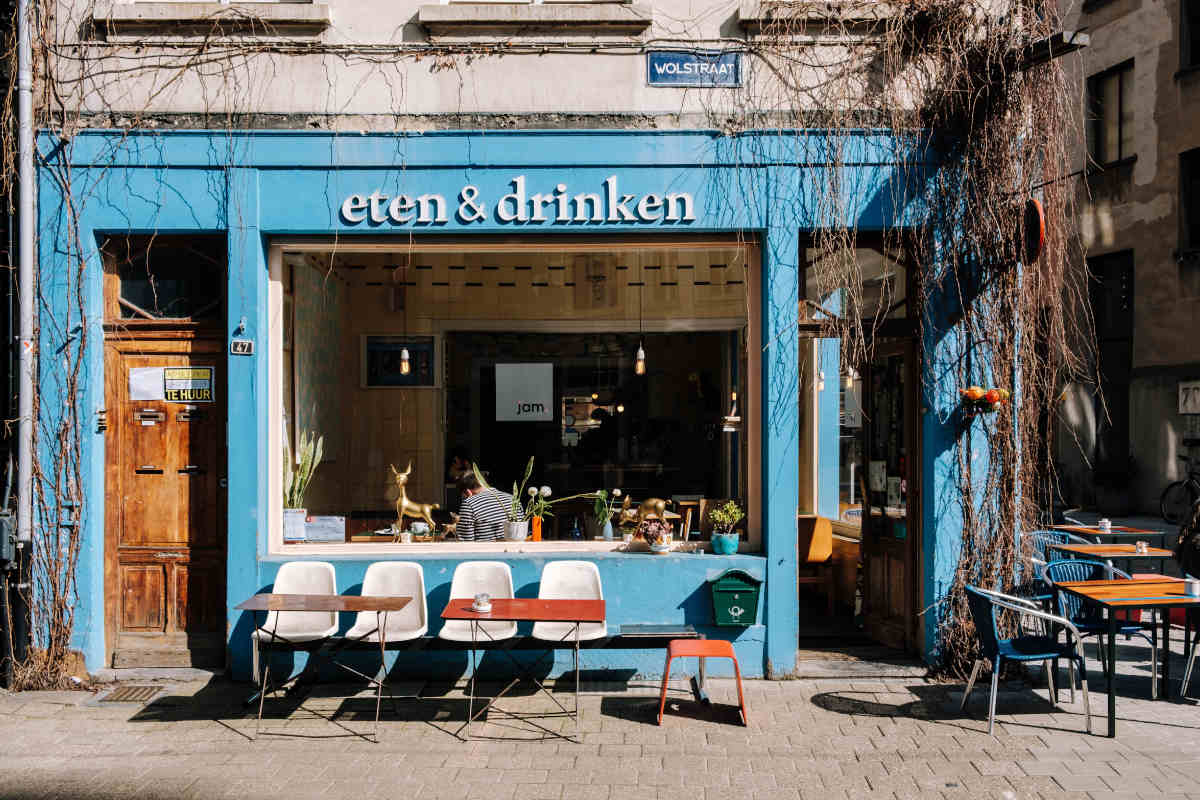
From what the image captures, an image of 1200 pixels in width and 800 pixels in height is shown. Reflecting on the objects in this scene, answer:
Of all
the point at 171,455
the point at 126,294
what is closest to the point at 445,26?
the point at 126,294

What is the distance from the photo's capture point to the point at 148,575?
7676mm

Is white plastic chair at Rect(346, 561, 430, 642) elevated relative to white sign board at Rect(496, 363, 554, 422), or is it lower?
lower

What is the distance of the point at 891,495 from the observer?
8.27 meters

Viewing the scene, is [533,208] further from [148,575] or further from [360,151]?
[148,575]

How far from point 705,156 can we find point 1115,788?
525cm

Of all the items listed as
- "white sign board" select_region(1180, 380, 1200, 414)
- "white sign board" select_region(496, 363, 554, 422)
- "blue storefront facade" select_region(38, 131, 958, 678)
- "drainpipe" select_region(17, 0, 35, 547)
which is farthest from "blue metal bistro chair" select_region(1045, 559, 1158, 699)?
"white sign board" select_region(1180, 380, 1200, 414)

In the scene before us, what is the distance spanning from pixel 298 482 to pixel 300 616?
137 centimetres

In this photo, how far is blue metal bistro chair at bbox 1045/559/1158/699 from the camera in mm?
7023

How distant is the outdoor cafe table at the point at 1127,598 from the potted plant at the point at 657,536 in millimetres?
3037

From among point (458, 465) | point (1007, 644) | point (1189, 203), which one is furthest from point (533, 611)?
point (1189, 203)

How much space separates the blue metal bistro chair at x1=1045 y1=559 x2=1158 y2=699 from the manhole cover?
23.2 ft

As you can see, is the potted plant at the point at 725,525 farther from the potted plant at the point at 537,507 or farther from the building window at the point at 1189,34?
the building window at the point at 1189,34

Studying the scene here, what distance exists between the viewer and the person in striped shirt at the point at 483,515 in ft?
26.3

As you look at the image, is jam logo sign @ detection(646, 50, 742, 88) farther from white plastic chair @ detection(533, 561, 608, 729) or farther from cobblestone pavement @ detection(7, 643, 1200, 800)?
cobblestone pavement @ detection(7, 643, 1200, 800)
